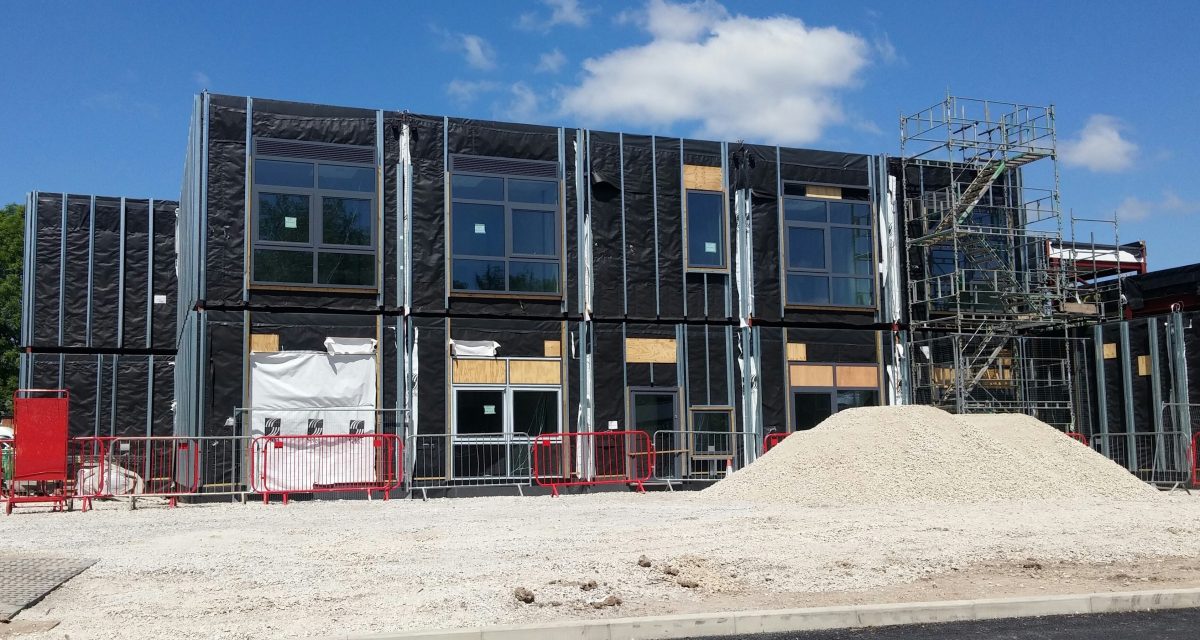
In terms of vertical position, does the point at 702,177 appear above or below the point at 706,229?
above

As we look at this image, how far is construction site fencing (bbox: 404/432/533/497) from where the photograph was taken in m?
23.2

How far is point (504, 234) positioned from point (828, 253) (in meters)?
8.49

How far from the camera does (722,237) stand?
2691cm

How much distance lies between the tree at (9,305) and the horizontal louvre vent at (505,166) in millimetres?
35607

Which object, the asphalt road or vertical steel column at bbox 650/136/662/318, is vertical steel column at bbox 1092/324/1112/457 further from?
the asphalt road

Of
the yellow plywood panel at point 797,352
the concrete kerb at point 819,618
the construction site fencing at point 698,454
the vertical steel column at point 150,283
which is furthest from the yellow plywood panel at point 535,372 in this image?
the concrete kerb at point 819,618

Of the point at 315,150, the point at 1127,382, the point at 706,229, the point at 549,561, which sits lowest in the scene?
the point at 549,561

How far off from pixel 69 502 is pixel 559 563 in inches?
486

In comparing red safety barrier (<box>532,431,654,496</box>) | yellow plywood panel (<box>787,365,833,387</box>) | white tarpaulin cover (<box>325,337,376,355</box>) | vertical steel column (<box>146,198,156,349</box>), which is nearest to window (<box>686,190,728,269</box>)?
yellow plywood panel (<box>787,365,833,387</box>)

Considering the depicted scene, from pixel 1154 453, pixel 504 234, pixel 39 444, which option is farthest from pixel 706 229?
pixel 39 444

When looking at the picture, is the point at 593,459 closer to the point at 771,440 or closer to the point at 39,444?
the point at 771,440

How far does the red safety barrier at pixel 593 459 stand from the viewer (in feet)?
77.9

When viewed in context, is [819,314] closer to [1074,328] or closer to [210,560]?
[1074,328]

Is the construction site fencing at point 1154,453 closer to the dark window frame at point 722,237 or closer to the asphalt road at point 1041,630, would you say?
the dark window frame at point 722,237
